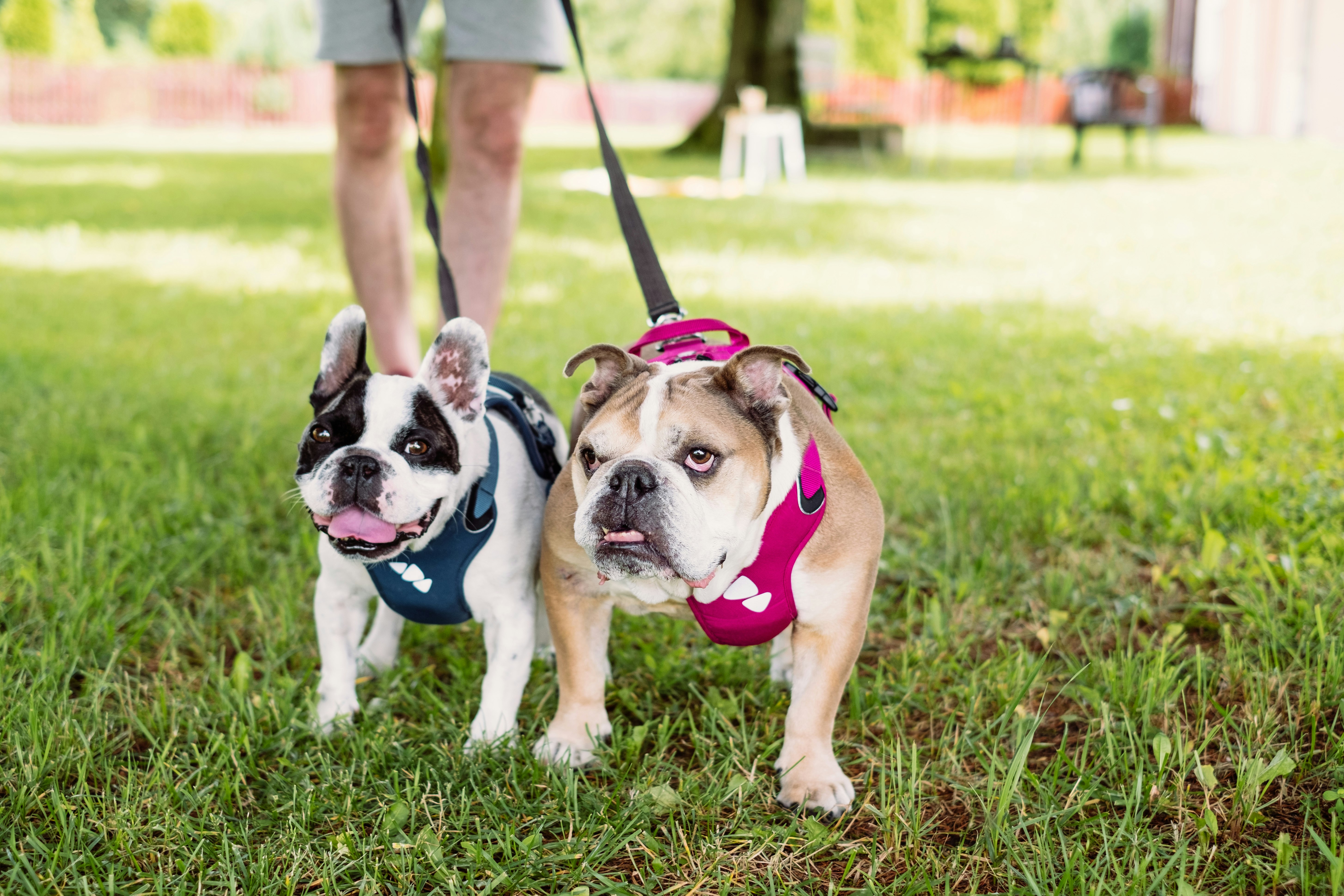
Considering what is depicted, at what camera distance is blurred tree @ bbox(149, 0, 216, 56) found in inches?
1711

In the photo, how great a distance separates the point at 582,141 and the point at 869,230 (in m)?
17.4

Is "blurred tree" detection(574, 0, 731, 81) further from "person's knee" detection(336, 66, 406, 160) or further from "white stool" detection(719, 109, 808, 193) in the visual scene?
"person's knee" detection(336, 66, 406, 160)

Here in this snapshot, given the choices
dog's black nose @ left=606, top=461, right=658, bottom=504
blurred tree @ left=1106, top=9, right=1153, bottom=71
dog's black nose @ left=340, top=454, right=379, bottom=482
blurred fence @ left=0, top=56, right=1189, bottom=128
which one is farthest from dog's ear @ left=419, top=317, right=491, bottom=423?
blurred tree @ left=1106, top=9, right=1153, bottom=71

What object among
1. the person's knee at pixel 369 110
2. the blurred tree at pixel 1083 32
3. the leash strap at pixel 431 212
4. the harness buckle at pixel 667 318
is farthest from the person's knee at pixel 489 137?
the blurred tree at pixel 1083 32

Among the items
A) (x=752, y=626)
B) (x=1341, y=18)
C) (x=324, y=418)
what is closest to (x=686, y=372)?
(x=752, y=626)

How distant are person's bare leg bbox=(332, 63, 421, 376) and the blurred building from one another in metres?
20.4

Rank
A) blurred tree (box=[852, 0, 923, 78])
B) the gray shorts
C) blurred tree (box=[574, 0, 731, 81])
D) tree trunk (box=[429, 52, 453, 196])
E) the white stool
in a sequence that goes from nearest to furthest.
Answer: the gray shorts < tree trunk (box=[429, 52, 453, 196]) < the white stool < blurred tree (box=[852, 0, 923, 78]) < blurred tree (box=[574, 0, 731, 81])

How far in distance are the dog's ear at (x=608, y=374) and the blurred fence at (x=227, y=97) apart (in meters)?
29.2

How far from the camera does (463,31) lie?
11.6 feet

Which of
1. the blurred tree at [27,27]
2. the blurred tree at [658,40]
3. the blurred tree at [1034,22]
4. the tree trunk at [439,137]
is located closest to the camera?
the tree trunk at [439,137]

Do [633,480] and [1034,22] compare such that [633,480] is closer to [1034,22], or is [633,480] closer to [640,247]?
[640,247]

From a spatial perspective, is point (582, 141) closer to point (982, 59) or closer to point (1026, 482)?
point (982, 59)

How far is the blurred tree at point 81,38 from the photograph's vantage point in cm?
3881

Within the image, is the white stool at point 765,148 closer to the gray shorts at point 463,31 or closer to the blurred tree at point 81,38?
the gray shorts at point 463,31
